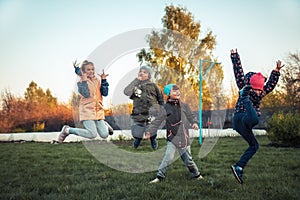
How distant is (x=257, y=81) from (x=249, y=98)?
0.29 metres

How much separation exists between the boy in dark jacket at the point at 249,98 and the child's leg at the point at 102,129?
1.86 meters

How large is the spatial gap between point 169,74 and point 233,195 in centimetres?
288

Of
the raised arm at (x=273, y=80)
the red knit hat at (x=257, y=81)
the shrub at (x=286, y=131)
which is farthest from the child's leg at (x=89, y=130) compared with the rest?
the shrub at (x=286, y=131)

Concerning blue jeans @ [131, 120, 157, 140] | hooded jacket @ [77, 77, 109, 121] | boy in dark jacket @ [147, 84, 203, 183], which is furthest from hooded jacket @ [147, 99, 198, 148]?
hooded jacket @ [77, 77, 109, 121]

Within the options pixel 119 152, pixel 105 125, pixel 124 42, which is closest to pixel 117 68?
pixel 124 42

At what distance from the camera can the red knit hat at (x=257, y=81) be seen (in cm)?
414

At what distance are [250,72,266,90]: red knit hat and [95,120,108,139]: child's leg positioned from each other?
2.15m

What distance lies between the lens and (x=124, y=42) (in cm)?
539

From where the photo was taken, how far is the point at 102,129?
4648 millimetres

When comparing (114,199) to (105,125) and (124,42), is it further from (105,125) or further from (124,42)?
(124,42)

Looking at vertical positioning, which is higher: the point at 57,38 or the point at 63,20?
the point at 63,20

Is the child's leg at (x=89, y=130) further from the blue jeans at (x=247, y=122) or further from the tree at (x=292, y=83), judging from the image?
the tree at (x=292, y=83)

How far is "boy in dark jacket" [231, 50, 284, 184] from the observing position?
411 cm

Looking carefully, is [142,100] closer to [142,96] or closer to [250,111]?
[142,96]
